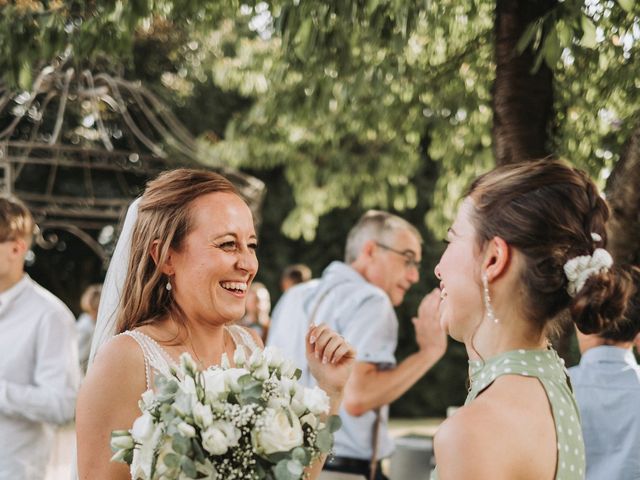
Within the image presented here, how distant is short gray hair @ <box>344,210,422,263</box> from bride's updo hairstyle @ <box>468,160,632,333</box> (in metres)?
3.13

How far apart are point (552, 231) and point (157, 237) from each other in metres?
1.35

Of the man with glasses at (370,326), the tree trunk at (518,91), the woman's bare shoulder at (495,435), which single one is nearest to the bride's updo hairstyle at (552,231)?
the woman's bare shoulder at (495,435)

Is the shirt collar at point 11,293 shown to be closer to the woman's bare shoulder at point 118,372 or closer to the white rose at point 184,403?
the woman's bare shoulder at point 118,372

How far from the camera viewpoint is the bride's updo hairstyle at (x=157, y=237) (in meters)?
2.89

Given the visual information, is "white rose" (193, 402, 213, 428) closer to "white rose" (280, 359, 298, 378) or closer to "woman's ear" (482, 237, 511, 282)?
"white rose" (280, 359, 298, 378)

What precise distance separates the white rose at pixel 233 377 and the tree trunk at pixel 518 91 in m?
2.37

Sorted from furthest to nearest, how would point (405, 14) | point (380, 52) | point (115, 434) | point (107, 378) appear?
point (380, 52) → point (405, 14) → point (107, 378) → point (115, 434)

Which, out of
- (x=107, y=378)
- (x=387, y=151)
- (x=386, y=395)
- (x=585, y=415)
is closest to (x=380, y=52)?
(x=387, y=151)

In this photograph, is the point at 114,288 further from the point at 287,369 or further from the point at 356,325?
the point at 356,325

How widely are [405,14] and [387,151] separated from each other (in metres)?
4.74

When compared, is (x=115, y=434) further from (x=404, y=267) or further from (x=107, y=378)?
(x=404, y=267)

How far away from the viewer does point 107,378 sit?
8.56 feet

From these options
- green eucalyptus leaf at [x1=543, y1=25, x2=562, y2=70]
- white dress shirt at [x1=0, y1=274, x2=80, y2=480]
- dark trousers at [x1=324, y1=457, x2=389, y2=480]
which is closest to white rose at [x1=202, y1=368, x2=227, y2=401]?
green eucalyptus leaf at [x1=543, y1=25, x2=562, y2=70]

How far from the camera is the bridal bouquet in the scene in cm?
207
